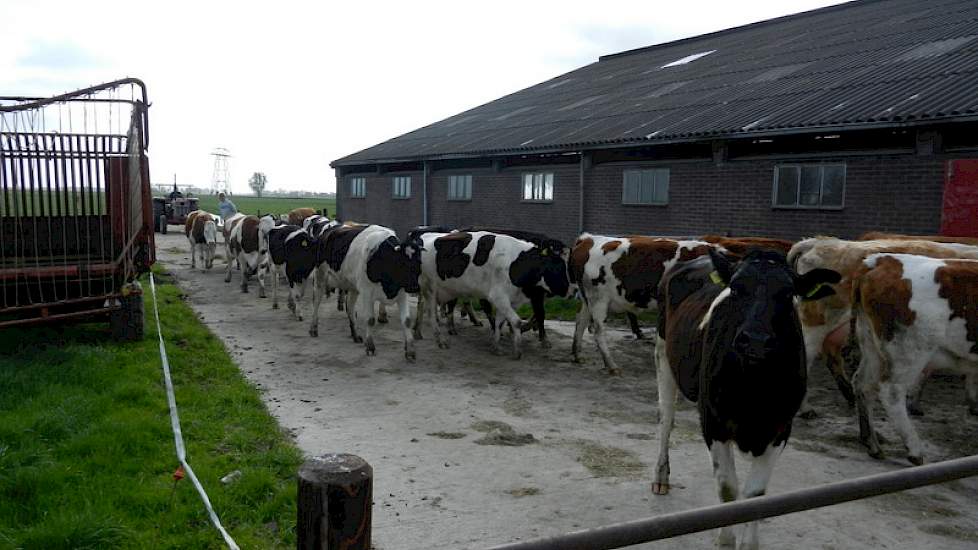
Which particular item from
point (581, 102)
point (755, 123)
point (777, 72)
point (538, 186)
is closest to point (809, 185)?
point (755, 123)

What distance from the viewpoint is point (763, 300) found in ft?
11.8

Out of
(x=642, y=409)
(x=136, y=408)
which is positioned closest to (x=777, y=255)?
(x=642, y=409)

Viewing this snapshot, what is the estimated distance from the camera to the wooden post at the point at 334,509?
6.41ft

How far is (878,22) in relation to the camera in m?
18.8

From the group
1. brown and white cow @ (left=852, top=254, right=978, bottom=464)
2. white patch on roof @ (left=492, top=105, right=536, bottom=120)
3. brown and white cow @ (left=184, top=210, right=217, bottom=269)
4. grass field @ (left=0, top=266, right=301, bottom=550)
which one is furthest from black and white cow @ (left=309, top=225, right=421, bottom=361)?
white patch on roof @ (left=492, top=105, right=536, bottom=120)

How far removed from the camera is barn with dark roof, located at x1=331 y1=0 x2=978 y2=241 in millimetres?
10875

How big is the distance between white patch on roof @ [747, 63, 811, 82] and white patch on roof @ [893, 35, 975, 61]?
96.7 inches

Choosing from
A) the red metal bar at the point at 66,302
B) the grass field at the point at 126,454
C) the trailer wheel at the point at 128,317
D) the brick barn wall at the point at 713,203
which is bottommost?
the grass field at the point at 126,454

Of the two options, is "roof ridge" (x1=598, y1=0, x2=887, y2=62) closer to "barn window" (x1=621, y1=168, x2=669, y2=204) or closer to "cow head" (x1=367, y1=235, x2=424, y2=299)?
"barn window" (x1=621, y1=168, x2=669, y2=204)

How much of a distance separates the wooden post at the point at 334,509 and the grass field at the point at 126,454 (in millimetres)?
2447

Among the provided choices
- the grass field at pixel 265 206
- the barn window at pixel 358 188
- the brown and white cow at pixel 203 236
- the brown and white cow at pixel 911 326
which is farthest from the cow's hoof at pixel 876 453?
the grass field at pixel 265 206

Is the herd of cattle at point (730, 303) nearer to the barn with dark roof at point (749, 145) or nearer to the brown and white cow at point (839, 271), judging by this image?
the brown and white cow at point (839, 271)

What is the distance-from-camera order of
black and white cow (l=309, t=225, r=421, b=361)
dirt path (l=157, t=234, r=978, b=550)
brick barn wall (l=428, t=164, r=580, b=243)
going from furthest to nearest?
brick barn wall (l=428, t=164, r=580, b=243)
black and white cow (l=309, t=225, r=421, b=361)
dirt path (l=157, t=234, r=978, b=550)

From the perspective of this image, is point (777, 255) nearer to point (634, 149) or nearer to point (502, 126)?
point (634, 149)
